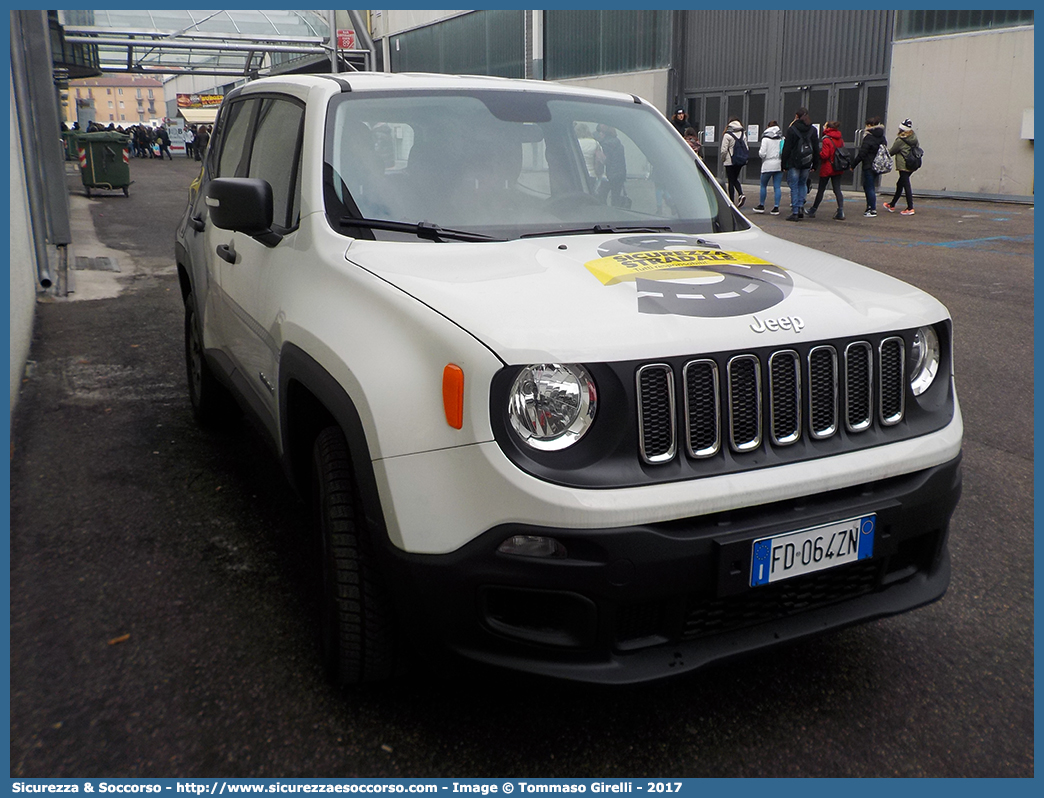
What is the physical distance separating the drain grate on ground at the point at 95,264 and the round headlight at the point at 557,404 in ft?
31.8

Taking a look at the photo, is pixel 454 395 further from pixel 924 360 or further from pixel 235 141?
pixel 235 141

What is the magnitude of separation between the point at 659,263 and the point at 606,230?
0.54 metres

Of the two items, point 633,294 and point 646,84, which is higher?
point 646,84

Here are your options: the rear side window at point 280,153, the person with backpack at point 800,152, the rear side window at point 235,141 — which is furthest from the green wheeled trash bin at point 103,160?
the rear side window at point 280,153

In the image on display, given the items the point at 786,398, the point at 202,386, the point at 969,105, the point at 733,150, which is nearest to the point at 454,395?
the point at 786,398

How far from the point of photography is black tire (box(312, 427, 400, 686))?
2.45 m

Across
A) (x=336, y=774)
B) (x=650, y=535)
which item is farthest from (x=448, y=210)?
(x=336, y=774)

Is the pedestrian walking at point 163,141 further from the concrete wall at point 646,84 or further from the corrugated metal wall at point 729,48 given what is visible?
the corrugated metal wall at point 729,48

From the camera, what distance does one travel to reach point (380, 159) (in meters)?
3.21

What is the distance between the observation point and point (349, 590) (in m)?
2.46

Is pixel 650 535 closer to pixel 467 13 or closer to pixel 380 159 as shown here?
pixel 380 159

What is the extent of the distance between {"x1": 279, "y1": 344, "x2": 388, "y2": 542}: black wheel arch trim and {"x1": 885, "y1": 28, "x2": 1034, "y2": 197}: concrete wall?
1961cm

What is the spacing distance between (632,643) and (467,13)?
38.5 metres

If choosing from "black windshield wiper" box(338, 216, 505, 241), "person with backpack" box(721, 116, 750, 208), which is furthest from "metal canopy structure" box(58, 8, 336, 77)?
"black windshield wiper" box(338, 216, 505, 241)
